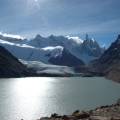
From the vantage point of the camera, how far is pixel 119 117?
116 feet

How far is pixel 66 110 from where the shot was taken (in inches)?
2702

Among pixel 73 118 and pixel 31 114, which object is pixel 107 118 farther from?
pixel 31 114

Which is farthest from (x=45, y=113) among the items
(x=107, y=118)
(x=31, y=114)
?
(x=107, y=118)

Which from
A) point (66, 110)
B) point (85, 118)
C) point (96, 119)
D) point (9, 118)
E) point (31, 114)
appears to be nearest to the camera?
point (96, 119)

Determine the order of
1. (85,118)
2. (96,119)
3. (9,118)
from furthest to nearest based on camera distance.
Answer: (9,118)
(85,118)
(96,119)

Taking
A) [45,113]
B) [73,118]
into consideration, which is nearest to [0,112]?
[45,113]

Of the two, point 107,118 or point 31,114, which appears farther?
point 31,114

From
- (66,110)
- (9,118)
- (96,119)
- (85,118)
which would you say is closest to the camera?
(96,119)

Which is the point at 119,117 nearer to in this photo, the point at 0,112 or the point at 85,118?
the point at 85,118

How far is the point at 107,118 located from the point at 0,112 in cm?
3233

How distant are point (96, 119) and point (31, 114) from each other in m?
29.4

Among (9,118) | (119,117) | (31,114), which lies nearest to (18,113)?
(31,114)

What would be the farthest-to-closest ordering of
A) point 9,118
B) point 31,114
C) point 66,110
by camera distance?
point 66,110
point 31,114
point 9,118

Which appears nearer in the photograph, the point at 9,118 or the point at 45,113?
the point at 9,118
